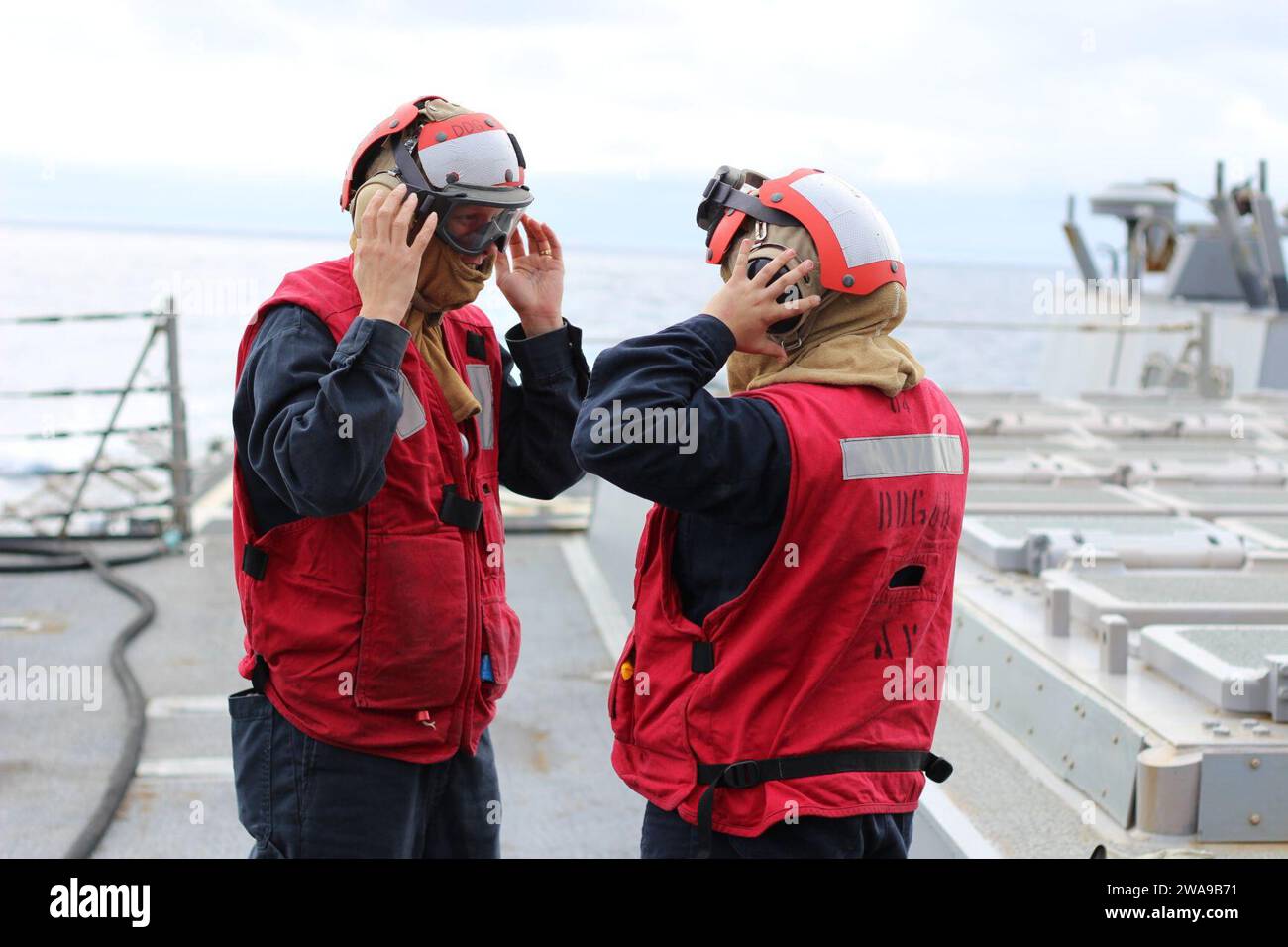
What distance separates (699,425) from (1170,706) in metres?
1.80

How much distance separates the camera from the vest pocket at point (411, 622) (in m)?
2.28

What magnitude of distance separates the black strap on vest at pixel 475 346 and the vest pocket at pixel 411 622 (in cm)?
41

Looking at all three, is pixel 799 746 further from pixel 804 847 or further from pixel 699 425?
pixel 699 425

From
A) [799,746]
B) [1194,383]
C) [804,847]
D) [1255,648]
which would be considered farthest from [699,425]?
[1194,383]

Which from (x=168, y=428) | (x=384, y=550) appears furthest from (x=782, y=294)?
(x=168, y=428)

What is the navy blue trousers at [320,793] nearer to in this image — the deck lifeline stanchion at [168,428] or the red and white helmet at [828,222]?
the red and white helmet at [828,222]

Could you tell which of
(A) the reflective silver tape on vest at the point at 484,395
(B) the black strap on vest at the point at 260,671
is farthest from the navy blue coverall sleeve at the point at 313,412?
(A) the reflective silver tape on vest at the point at 484,395

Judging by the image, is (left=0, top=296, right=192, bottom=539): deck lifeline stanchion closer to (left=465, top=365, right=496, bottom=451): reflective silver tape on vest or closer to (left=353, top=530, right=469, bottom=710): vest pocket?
(left=465, top=365, right=496, bottom=451): reflective silver tape on vest

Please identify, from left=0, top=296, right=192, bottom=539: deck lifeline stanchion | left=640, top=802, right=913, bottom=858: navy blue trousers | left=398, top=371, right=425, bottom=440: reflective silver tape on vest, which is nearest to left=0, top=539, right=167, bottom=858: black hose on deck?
left=0, top=296, right=192, bottom=539: deck lifeline stanchion

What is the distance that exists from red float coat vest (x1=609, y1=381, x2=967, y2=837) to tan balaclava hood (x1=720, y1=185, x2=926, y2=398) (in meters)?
0.03

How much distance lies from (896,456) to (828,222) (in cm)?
37

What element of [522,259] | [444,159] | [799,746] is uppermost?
[444,159]

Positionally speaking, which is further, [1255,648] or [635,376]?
[1255,648]

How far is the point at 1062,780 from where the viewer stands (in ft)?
11.0
